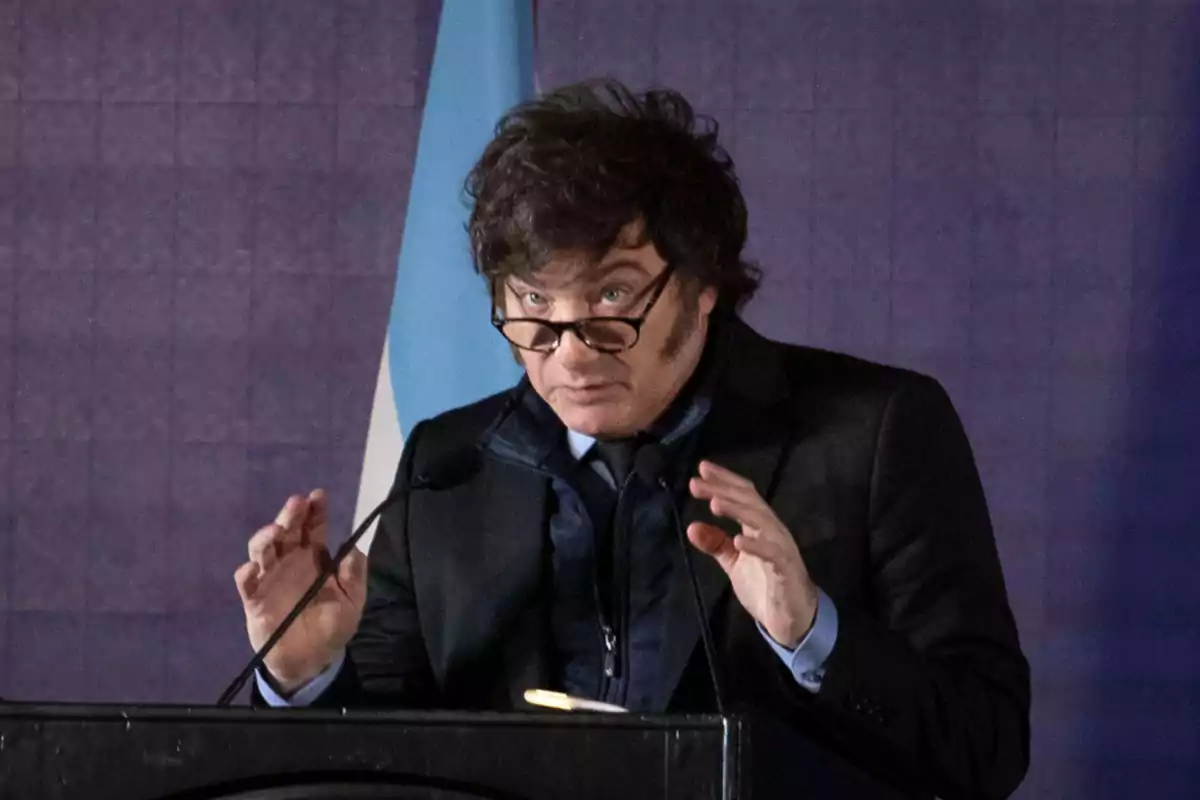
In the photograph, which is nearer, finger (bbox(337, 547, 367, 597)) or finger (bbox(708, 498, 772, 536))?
finger (bbox(708, 498, 772, 536))

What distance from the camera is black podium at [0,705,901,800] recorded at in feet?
2.59

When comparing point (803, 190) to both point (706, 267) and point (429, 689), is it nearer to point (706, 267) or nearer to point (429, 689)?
point (706, 267)

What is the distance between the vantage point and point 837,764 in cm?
103

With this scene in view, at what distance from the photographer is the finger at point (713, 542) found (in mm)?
1065

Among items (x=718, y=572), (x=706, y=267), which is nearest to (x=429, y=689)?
(x=718, y=572)

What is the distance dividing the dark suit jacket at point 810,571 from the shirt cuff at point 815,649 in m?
0.08

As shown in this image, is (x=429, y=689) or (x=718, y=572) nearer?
(x=718, y=572)

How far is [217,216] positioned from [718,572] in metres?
1.03

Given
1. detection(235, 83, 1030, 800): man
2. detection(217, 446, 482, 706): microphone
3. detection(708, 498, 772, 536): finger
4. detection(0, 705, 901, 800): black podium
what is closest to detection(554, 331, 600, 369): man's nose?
detection(235, 83, 1030, 800): man

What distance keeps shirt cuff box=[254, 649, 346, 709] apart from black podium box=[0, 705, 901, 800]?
49 centimetres

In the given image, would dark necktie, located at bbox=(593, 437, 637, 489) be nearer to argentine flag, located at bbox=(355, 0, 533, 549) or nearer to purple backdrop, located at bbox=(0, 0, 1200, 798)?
argentine flag, located at bbox=(355, 0, 533, 549)

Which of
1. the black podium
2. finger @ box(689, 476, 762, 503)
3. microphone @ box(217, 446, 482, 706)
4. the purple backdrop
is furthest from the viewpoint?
the purple backdrop

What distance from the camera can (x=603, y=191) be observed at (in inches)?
56.1

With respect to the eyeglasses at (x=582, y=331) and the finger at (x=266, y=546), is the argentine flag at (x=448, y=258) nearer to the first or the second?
the eyeglasses at (x=582, y=331)
